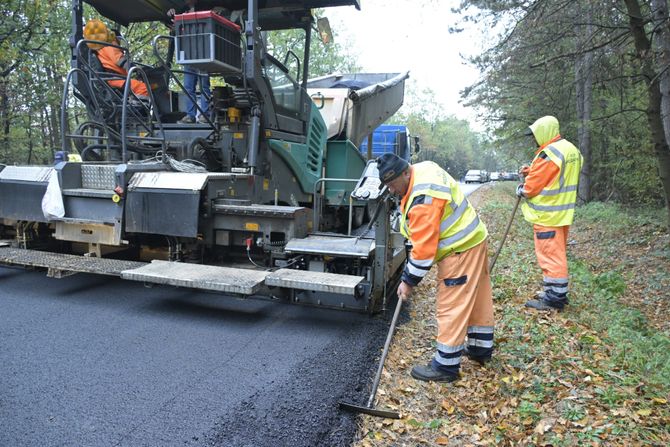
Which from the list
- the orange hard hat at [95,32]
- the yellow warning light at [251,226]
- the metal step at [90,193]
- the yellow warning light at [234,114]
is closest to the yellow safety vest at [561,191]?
the yellow warning light at [251,226]

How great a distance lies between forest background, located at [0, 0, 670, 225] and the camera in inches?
256

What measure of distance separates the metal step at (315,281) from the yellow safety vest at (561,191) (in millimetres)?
1930

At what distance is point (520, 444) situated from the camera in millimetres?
2504

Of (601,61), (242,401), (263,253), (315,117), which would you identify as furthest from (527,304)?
(601,61)

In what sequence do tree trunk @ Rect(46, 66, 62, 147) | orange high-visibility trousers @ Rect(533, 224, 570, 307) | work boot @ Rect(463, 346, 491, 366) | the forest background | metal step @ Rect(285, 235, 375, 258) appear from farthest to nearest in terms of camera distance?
tree trunk @ Rect(46, 66, 62, 147), the forest background, orange high-visibility trousers @ Rect(533, 224, 570, 307), metal step @ Rect(285, 235, 375, 258), work boot @ Rect(463, 346, 491, 366)

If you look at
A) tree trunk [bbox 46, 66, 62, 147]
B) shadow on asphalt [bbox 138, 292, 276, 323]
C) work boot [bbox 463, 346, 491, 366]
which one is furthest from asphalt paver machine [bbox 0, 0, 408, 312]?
tree trunk [bbox 46, 66, 62, 147]

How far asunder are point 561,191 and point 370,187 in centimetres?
189

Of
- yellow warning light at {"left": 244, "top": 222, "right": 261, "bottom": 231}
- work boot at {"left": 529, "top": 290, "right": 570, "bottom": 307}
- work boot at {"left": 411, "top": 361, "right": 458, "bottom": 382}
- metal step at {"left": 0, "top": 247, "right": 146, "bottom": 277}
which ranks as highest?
yellow warning light at {"left": 244, "top": 222, "right": 261, "bottom": 231}

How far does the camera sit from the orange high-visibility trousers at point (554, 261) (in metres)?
4.39

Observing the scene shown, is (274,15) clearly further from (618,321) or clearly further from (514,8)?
(618,321)

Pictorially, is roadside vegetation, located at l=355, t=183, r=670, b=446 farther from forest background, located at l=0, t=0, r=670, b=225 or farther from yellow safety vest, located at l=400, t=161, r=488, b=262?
forest background, located at l=0, t=0, r=670, b=225

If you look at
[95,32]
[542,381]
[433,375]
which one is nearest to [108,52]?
[95,32]

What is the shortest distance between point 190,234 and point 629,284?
590cm

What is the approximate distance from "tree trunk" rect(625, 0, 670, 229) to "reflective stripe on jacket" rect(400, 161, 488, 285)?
4.24m
